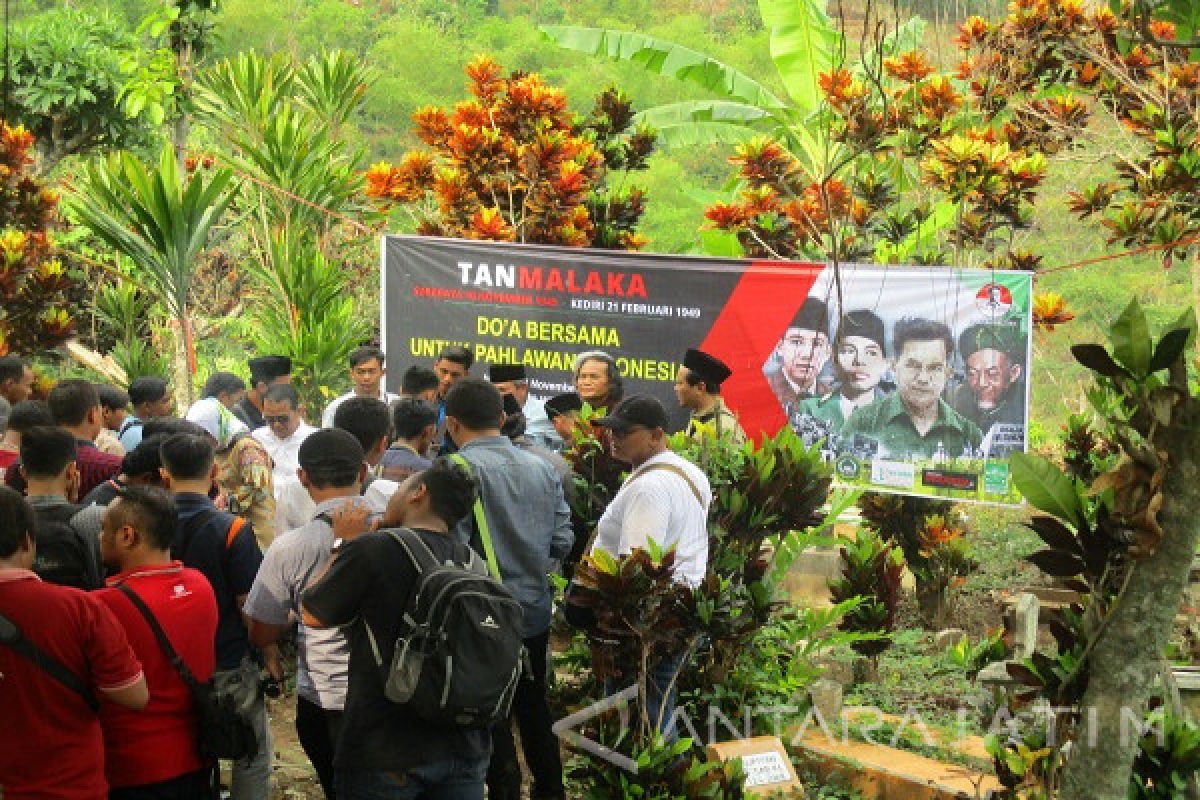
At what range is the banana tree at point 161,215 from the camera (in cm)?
801

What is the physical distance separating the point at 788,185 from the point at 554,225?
1917mm

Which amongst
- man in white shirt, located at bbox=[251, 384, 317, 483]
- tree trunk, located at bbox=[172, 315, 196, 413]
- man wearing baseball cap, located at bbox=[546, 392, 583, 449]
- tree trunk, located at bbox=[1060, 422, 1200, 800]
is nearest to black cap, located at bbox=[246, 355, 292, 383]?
tree trunk, located at bbox=[172, 315, 196, 413]

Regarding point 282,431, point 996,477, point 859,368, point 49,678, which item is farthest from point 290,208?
point 49,678

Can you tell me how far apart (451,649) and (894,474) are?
5201 millimetres

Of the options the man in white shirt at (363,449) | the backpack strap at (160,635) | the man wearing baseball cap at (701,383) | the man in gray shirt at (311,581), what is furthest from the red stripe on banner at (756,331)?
the backpack strap at (160,635)

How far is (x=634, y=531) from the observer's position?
16.4ft

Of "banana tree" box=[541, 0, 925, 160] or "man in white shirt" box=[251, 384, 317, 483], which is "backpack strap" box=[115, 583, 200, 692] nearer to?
"man in white shirt" box=[251, 384, 317, 483]

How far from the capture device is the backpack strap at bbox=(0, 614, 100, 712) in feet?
11.5

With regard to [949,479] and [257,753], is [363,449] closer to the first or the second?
[257,753]

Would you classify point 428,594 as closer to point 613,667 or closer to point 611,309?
point 613,667

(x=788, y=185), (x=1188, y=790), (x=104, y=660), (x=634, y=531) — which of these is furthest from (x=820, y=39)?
(x=104, y=660)

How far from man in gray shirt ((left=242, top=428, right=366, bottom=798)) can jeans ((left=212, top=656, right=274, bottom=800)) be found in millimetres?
112

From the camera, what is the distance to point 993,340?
818cm

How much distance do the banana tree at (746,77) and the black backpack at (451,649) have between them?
741 centimetres
